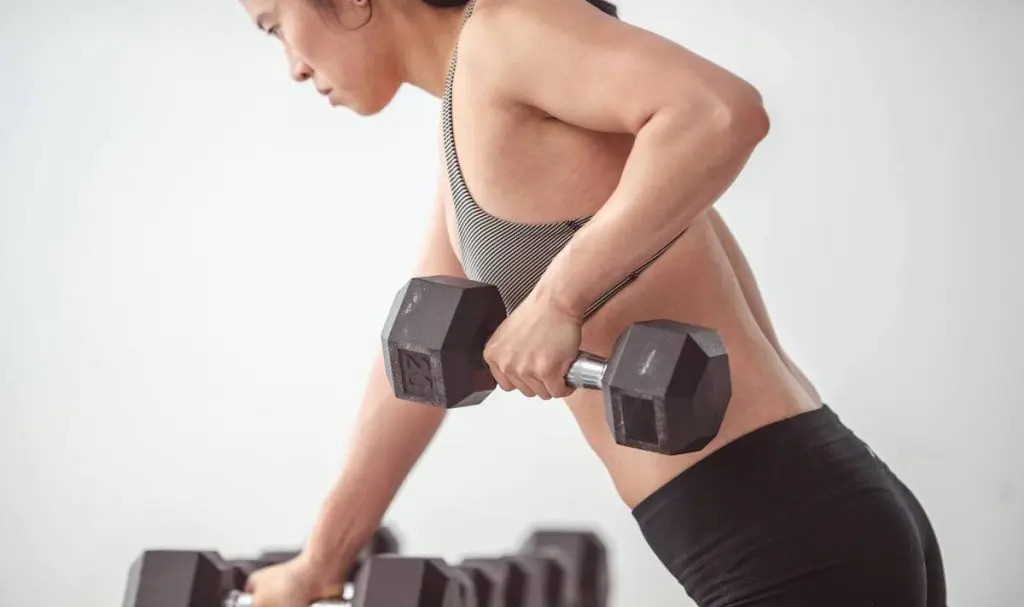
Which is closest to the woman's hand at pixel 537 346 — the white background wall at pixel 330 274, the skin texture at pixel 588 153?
the skin texture at pixel 588 153

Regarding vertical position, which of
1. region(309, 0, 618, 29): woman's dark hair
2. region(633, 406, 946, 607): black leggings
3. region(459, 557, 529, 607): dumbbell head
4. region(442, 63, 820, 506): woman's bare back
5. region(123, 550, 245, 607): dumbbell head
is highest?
region(309, 0, 618, 29): woman's dark hair

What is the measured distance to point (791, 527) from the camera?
765mm

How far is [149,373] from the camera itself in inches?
85.3

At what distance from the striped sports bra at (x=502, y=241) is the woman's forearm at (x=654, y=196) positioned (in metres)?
0.05

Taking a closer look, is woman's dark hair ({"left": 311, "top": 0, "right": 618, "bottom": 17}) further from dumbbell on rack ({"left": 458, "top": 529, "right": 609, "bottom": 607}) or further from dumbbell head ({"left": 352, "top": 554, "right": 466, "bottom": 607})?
dumbbell on rack ({"left": 458, "top": 529, "right": 609, "bottom": 607})

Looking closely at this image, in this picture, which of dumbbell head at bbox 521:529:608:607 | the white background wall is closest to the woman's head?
dumbbell head at bbox 521:529:608:607

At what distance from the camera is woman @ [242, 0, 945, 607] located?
0.70 metres

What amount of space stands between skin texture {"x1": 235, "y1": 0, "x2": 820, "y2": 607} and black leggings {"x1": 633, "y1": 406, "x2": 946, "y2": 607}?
19 mm

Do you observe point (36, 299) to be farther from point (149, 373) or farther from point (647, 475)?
point (647, 475)

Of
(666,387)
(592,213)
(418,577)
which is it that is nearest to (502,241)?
(592,213)

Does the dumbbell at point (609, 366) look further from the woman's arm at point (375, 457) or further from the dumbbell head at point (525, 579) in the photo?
the dumbbell head at point (525, 579)

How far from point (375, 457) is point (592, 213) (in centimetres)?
35

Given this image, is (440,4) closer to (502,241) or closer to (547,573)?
(502,241)

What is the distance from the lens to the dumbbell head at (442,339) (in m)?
0.76
